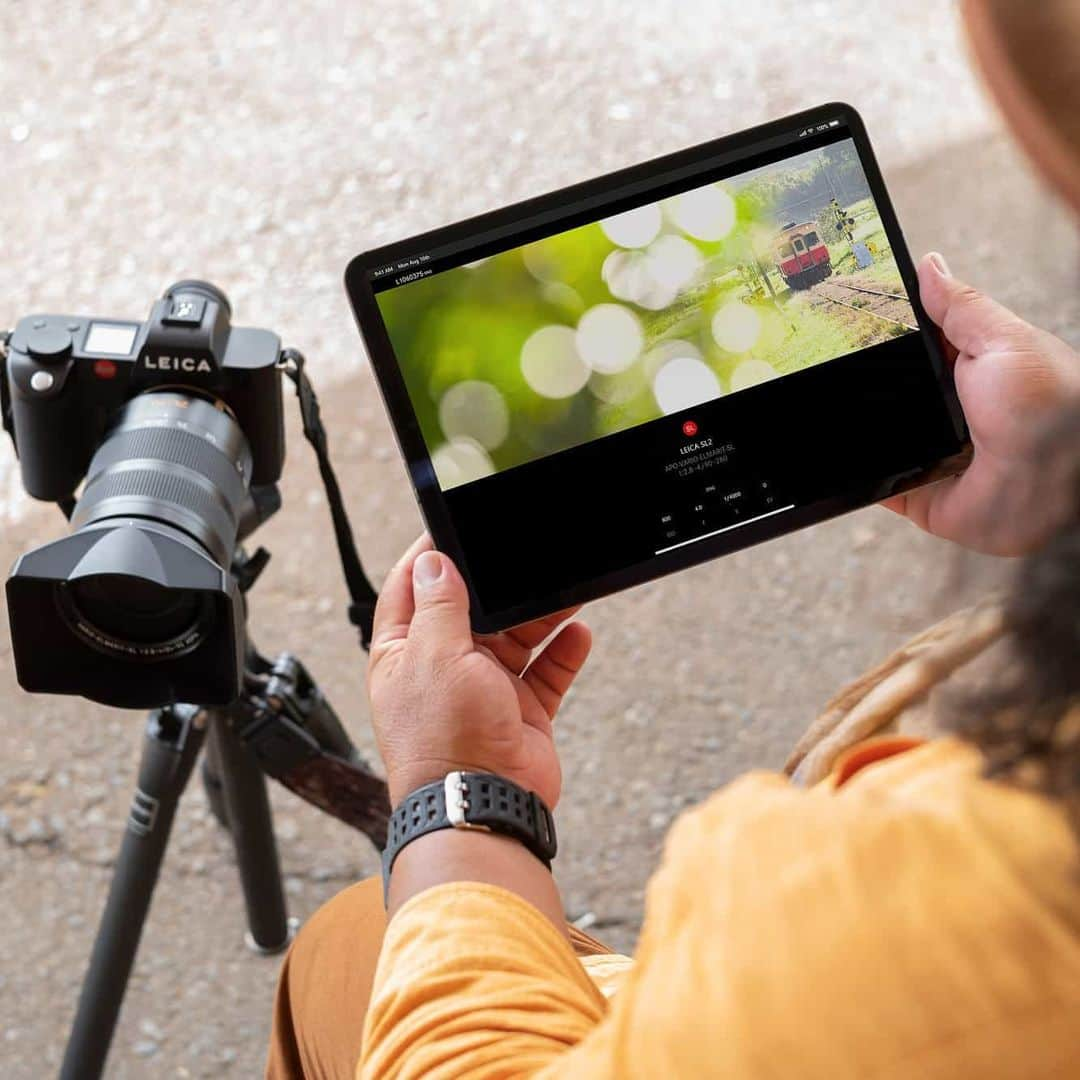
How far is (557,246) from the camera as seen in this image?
1.00 m

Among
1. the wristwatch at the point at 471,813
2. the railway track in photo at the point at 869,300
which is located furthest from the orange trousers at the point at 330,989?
the railway track in photo at the point at 869,300

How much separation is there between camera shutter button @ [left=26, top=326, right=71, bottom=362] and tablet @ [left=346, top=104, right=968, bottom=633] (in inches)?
10.8

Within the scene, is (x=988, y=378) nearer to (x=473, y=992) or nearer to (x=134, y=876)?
(x=473, y=992)

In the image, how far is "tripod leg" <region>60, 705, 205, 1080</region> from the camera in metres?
1.19

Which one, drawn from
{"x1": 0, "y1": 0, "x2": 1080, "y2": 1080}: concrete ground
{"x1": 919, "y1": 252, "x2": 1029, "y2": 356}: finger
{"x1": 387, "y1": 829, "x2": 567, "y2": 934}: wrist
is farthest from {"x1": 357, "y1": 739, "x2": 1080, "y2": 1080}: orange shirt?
{"x1": 0, "y1": 0, "x2": 1080, "y2": 1080}: concrete ground

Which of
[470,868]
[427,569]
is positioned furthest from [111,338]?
[470,868]

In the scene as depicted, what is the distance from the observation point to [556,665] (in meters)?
1.07

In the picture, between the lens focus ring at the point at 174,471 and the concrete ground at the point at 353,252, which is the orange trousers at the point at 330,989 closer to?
the lens focus ring at the point at 174,471

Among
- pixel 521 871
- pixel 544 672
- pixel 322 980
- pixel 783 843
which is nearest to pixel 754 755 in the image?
pixel 544 672

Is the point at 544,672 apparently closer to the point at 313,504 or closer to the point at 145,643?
the point at 145,643

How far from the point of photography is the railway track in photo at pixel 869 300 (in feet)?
3.40

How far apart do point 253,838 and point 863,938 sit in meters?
0.95

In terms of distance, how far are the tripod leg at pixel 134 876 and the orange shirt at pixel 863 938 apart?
2.21 ft

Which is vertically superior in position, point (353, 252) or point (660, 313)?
point (660, 313)
